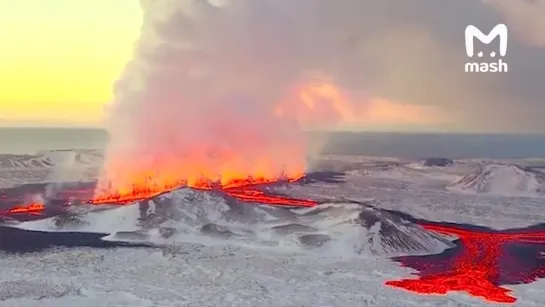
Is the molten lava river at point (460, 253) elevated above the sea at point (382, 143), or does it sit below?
below

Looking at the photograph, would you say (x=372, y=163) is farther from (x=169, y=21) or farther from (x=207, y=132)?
(x=169, y=21)

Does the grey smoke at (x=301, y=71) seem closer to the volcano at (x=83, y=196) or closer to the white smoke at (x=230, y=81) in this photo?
the white smoke at (x=230, y=81)

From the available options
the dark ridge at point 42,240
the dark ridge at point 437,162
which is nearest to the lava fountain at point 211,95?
the dark ridge at point 42,240

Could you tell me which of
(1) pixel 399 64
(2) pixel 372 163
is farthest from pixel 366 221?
(1) pixel 399 64

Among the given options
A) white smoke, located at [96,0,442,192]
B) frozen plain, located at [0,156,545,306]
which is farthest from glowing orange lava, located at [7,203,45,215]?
white smoke, located at [96,0,442,192]

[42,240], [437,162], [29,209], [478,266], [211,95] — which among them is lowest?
[478,266]

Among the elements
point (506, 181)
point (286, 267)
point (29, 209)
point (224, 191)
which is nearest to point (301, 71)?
point (224, 191)

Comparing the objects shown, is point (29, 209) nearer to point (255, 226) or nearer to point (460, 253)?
point (255, 226)
